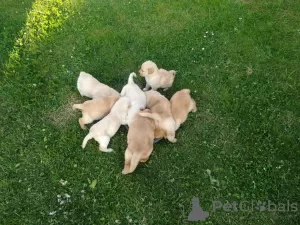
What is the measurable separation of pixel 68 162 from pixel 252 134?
2.07 meters

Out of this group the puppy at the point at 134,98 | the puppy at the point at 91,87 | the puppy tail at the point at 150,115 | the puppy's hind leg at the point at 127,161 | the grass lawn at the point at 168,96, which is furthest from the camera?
the puppy at the point at 91,87

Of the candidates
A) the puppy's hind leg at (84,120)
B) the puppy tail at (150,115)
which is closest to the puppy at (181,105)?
the puppy tail at (150,115)

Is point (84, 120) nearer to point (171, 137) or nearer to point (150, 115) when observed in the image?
point (150, 115)

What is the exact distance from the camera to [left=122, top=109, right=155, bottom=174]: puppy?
375cm

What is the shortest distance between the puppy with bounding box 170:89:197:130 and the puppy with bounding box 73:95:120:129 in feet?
Result: 2.23

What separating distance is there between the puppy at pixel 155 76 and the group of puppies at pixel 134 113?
0.01m

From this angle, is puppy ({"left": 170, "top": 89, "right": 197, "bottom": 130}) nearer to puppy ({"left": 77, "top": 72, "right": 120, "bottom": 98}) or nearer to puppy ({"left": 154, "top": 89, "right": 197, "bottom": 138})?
puppy ({"left": 154, "top": 89, "right": 197, "bottom": 138})

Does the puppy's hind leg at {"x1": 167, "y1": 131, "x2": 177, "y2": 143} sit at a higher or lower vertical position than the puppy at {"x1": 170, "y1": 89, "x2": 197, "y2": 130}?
lower

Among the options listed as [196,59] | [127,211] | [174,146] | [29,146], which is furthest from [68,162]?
[196,59]

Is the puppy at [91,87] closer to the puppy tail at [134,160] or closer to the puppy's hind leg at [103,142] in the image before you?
the puppy's hind leg at [103,142]

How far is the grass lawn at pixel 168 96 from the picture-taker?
3678 millimetres

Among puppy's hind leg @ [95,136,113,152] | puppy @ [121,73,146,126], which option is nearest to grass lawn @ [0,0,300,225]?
puppy's hind leg @ [95,136,113,152]

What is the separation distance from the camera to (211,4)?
562 centimetres

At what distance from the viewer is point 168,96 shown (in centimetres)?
459
